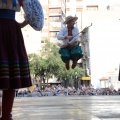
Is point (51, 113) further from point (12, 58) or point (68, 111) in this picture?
point (12, 58)

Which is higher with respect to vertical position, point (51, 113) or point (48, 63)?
point (48, 63)

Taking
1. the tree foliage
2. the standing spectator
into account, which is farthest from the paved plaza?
the tree foliage

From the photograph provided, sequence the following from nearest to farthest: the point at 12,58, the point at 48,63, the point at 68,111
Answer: the point at 12,58
the point at 68,111
the point at 48,63

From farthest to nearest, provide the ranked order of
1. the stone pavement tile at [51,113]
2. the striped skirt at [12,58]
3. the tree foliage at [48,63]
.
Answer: the tree foliage at [48,63] < the stone pavement tile at [51,113] < the striped skirt at [12,58]

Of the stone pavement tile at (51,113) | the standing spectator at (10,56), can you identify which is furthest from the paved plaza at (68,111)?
the standing spectator at (10,56)

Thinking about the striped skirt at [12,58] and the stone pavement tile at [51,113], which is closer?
the striped skirt at [12,58]

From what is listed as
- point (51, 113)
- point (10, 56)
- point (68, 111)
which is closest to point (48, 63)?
point (68, 111)

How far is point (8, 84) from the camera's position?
425cm

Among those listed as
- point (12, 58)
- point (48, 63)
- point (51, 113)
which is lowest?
point (51, 113)

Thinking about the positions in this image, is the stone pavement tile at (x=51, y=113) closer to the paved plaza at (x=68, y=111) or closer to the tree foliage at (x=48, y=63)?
the paved plaza at (x=68, y=111)

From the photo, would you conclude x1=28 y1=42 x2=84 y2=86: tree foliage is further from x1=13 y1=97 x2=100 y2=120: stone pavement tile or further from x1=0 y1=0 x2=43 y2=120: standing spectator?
x1=0 y1=0 x2=43 y2=120: standing spectator

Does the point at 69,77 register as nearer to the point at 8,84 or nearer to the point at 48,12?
the point at 48,12

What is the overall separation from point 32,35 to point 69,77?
14.9 m

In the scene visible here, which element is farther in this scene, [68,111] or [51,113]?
[68,111]
